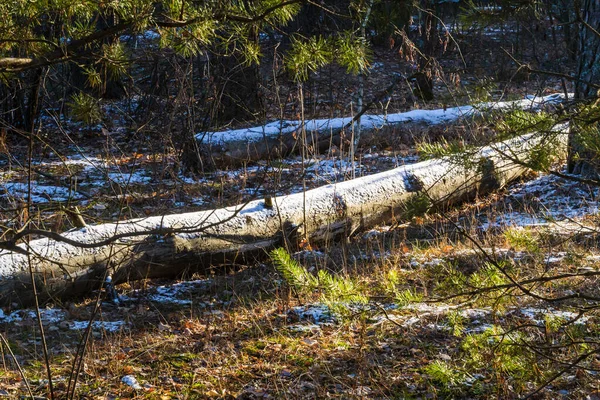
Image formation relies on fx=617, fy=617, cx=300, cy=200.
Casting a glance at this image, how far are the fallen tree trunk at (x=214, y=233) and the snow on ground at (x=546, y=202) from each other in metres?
0.66

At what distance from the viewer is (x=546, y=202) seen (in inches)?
298

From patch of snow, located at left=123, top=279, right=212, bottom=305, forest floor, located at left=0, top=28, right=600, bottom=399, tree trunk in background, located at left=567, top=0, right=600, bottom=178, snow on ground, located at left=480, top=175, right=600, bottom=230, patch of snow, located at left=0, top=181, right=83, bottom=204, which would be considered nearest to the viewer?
forest floor, located at left=0, top=28, right=600, bottom=399

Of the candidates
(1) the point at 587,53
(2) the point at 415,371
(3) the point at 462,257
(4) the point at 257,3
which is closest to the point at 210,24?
(4) the point at 257,3

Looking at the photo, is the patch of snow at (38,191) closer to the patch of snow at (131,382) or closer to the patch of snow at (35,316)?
the patch of snow at (35,316)

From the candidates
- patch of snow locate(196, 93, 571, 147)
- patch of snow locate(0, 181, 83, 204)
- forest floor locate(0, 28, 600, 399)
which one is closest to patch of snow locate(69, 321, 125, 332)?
forest floor locate(0, 28, 600, 399)

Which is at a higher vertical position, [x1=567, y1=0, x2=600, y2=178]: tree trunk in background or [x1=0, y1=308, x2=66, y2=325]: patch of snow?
[x1=567, y1=0, x2=600, y2=178]: tree trunk in background

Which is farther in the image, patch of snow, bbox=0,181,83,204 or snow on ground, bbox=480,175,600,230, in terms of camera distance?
patch of snow, bbox=0,181,83,204

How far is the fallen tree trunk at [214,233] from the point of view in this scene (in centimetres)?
488

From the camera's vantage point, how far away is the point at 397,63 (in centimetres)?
1866

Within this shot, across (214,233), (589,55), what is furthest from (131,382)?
(589,55)

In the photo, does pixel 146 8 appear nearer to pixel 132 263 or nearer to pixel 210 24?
pixel 210 24

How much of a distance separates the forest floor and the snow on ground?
0.08m

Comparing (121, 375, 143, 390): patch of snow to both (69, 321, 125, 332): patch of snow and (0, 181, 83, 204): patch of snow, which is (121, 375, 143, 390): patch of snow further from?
(0, 181, 83, 204): patch of snow

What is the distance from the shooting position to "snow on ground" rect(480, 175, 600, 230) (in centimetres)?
673
